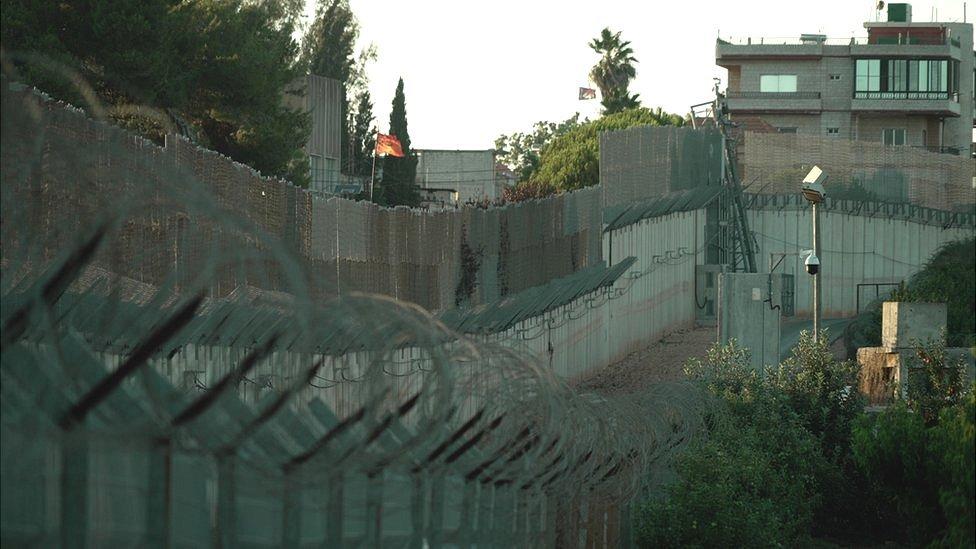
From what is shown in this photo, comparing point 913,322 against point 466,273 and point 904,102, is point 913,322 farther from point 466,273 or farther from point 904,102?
point 904,102

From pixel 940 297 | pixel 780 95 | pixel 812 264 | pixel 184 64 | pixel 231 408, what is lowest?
pixel 940 297

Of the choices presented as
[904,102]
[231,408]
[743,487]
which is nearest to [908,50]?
[904,102]

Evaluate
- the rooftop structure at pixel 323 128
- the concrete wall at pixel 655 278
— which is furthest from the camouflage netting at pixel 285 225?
the rooftop structure at pixel 323 128

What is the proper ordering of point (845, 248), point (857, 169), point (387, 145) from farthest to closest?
point (387, 145), point (857, 169), point (845, 248)

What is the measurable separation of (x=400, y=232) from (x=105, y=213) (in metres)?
16.1

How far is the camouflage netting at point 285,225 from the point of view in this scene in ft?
21.3

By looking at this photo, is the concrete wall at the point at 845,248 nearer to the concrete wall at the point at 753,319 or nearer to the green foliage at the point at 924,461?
the concrete wall at the point at 753,319

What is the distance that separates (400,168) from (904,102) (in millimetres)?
23134

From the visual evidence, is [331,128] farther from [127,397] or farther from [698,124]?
[127,397]

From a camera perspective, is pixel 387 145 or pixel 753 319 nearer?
pixel 753 319

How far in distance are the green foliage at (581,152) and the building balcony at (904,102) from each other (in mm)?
8267

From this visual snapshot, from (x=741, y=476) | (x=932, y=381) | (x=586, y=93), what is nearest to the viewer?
(x=741, y=476)

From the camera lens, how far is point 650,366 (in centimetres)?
3048

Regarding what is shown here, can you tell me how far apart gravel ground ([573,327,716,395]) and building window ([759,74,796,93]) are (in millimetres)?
35446
